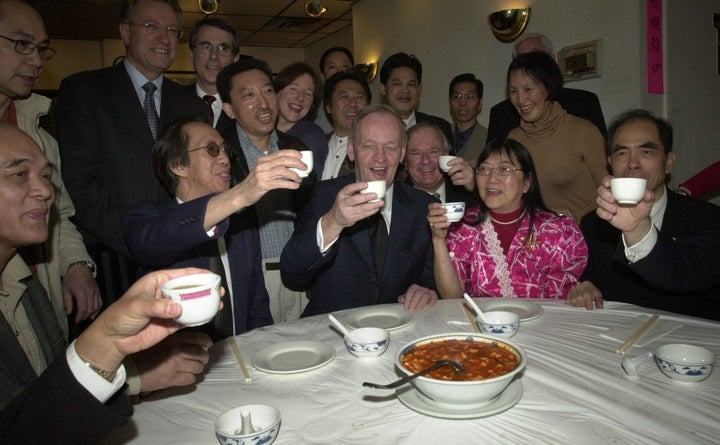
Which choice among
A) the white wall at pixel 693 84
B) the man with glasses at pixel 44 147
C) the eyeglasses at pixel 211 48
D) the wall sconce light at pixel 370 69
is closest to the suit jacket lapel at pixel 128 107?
the man with glasses at pixel 44 147

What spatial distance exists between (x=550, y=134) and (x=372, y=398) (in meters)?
2.59

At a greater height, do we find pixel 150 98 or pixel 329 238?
pixel 150 98

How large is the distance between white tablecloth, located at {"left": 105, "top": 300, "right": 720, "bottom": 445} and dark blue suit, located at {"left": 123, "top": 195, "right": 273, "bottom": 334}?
0.44 m

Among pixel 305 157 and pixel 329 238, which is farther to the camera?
pixel 329 238

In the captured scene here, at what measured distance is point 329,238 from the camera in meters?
2.09

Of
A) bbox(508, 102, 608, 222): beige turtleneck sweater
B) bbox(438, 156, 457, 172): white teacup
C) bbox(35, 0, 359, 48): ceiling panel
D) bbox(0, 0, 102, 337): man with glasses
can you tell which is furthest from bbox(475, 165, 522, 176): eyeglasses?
bbox(35, 0, 359, 48): ceiling panel

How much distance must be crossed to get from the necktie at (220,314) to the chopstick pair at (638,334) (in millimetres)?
1551

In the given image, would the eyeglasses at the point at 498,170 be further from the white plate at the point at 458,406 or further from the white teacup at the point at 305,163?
the white plate at the point at 458,406

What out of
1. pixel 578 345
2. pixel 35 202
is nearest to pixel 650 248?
pixel 578 345

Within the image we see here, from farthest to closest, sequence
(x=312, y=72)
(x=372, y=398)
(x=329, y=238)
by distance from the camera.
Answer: (x=312, y=72)
(x=329, y=238)
(x=372, y=398)

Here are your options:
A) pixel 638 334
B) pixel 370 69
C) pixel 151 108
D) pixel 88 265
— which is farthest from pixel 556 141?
pixel 370 69

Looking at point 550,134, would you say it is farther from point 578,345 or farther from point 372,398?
point 372,398

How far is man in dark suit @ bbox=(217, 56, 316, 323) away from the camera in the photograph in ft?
9.03

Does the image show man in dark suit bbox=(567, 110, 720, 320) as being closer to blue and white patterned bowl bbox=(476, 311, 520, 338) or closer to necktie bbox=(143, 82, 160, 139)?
blue and white patterned bowl bbox=(476, 311, 520, 338)
